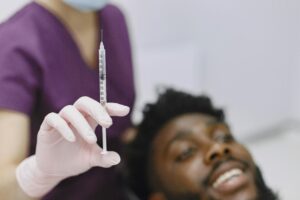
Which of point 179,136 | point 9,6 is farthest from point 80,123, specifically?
point 9,6

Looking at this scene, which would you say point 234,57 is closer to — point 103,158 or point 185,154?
point 185,154

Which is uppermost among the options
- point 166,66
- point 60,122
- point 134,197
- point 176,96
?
point 166,66

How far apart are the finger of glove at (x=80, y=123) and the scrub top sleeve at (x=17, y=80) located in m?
0.26

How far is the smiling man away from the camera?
0.92m

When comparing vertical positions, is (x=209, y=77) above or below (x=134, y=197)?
above

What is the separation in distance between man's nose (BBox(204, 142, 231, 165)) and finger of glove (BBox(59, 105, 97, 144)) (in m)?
0.38

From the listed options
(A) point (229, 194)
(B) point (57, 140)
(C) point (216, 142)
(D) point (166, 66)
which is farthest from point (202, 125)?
(D) point (166, 66)

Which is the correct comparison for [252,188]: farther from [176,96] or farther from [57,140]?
[57,140]

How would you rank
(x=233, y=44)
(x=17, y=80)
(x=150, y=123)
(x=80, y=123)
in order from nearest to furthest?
1. (x=80, y=123)
2. (x=17, y=80)
3. (x=150, y=123)
4. (x=233, y=44)

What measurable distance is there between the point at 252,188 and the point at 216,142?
0.12 m

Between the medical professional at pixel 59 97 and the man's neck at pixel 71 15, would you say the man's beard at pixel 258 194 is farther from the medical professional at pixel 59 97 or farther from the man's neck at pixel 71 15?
the man's neck at pixel 71 15

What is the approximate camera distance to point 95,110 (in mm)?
603

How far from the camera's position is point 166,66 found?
5.20 feet

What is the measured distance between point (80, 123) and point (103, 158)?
0.27 ft
